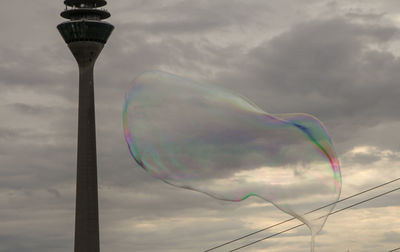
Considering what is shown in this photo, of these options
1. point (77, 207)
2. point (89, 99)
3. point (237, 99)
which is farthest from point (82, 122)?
point (237, 99)

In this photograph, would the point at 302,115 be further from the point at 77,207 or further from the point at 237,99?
the point at 77,207

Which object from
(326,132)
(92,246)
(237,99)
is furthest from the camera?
(92,246)

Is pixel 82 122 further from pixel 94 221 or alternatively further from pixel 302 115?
pixel 302 115

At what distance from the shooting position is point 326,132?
190 ft

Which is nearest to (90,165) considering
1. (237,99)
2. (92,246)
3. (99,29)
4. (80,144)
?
(80,144)

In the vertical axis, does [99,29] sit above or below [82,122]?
above

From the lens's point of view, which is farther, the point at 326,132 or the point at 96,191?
the point at 96,191

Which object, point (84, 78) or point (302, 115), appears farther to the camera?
point (84, 78)

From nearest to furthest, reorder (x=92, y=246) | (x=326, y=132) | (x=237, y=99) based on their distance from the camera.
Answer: (x=326, y=132) < (x=237, y=99) < (x=92, y=246)

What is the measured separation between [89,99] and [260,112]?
142 metres

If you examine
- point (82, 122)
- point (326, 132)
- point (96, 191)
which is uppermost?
point (82, 122)

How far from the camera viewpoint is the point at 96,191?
196000 mm

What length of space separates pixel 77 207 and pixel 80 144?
1370cm

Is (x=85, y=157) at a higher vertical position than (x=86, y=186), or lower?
higher
